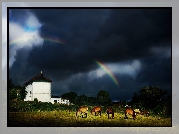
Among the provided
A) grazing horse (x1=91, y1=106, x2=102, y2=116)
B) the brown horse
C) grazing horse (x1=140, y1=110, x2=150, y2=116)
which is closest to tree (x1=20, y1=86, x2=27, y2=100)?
grazing horse (x1=91, y1=106, x2=102, y2=116)

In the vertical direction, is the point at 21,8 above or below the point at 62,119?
above

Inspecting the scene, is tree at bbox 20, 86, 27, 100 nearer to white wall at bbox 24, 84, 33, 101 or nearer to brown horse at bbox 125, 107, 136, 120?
white wall at bbox 24, 84, 33, 101

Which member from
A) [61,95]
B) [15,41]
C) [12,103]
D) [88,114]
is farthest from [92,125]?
[15,41]

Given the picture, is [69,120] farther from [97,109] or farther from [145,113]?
[145,113]

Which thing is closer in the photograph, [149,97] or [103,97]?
[103,97]

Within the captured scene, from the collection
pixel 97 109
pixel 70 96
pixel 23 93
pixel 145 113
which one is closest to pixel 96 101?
pixel 97 109

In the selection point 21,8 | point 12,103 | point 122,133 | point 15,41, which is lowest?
point 122,133

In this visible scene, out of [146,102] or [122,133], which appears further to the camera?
[146,102]

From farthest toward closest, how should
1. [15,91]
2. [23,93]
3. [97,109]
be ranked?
[97,109], [23,93], [15,91]

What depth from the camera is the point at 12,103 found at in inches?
452

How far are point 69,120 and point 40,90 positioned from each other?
1.01 meters

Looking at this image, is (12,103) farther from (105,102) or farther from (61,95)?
(105,102)

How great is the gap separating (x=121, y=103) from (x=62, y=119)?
1486mm

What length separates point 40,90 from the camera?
1151cm
